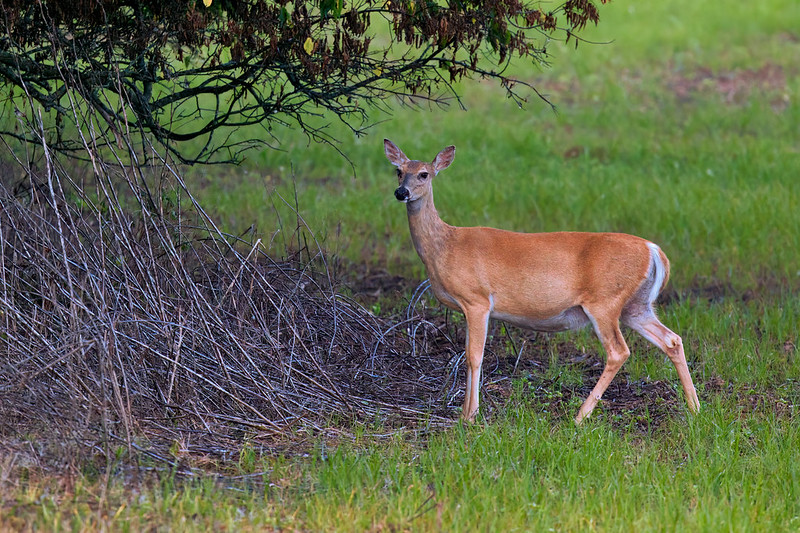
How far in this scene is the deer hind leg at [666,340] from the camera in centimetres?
600

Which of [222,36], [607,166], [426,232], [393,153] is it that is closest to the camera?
[222,36]

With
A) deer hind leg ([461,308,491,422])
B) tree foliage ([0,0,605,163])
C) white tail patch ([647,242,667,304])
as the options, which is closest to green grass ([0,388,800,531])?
deer hind leg ([461,308,491,422])

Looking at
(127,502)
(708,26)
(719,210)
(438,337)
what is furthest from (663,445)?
(708,26)

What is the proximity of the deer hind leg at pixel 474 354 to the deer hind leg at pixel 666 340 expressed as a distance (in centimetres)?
93

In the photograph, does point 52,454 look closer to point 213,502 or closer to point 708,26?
point 213,502

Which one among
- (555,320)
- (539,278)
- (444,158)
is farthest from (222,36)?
(555,320)

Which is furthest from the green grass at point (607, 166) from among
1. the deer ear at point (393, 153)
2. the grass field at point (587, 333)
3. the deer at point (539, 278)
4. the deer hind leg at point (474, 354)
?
the deer hind leg at point (474, 354)

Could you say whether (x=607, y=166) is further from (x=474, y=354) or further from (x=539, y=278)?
(x=474, y=354)

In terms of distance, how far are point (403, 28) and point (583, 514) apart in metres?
2.70

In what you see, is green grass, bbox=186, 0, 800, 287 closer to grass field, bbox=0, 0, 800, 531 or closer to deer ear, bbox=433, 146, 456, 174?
grass field, bbox=0, 0, 800, 531

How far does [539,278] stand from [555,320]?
28 centimetres

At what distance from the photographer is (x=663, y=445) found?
5.32m

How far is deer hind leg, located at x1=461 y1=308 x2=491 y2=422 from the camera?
226 inches

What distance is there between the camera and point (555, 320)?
6031 mm
